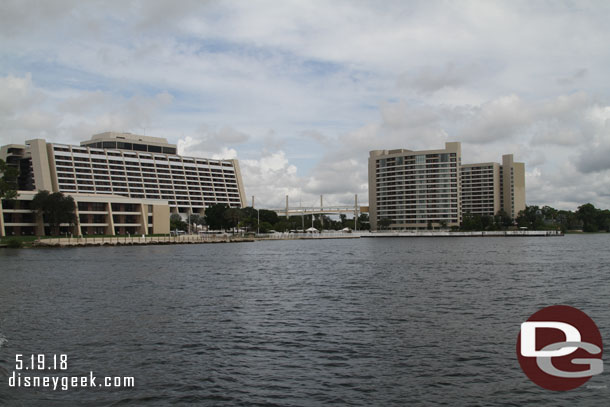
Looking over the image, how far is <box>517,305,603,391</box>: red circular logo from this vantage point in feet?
66.4

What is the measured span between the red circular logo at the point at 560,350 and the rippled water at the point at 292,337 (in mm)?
579

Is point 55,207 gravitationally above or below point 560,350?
above

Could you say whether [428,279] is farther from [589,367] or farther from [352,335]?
[589,367]

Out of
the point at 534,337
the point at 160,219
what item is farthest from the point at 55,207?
the point at 534,337

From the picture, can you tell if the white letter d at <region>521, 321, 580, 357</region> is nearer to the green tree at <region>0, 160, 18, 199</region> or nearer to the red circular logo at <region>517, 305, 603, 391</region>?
the red circular logo at <region>517, 305, 603, 391</region>

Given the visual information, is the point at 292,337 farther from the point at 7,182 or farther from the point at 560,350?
the point at 7,182

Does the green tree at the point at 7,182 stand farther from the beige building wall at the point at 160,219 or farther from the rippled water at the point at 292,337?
the beige building wall at the point at 160,219

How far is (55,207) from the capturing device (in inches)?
6142

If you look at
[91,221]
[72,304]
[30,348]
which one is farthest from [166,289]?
[91,221]

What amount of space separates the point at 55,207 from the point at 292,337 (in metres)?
147

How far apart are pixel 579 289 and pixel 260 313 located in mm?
27891

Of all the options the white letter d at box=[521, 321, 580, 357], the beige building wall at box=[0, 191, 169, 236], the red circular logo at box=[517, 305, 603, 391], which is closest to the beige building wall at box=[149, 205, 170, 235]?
the beige building wall at box=[0, 191, 169, 236]

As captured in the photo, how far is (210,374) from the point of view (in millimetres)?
20812

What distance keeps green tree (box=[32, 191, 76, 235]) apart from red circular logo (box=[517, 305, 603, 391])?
492ft
